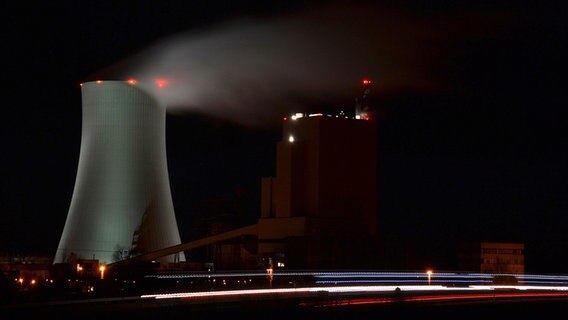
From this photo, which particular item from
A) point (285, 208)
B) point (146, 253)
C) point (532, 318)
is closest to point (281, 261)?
point (285, 208)

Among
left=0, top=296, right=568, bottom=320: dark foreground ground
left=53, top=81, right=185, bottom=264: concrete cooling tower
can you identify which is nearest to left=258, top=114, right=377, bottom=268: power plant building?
left=53, top=81, right=185, bottom=264: concrete cooling tower

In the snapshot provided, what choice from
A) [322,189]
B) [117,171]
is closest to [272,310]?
[117,171]

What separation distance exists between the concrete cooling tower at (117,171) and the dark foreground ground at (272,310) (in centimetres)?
1155

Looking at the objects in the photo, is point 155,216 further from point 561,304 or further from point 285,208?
point 561,304

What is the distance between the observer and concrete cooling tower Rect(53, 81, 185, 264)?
34812 mm

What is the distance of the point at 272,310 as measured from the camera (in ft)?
70.6

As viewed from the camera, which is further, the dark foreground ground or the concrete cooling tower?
the concrete cooling tower

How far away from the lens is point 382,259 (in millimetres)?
42688

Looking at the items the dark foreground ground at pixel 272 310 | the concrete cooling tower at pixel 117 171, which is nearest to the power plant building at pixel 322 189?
the concrete cooling tower at pixel 117 171

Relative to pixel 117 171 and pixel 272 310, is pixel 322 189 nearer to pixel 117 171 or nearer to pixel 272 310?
pixel 117 171

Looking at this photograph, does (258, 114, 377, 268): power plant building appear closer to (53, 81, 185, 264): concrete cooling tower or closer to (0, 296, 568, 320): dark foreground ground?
(53, 81, 185, 264): concrete cooling tower

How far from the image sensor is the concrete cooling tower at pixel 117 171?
3481 cm

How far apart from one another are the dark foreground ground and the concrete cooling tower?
11.5 metres

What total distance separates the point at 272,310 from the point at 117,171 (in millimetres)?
14813
